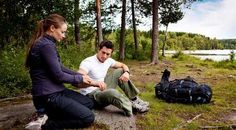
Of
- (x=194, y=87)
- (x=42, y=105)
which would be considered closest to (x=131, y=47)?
(x=194, y=87)

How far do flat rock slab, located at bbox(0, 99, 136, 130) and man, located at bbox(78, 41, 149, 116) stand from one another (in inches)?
6.0

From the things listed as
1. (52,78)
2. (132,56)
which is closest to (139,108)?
(52,78)

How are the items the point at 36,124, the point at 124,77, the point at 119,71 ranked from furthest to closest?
the point at 119,71 → the point at 124,77 → the point at 36,124

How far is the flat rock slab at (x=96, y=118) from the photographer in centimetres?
619

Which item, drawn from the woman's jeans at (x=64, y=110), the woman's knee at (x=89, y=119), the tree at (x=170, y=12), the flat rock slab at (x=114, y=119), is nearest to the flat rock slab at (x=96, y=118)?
the flat rock slab at (x=114, y=119)

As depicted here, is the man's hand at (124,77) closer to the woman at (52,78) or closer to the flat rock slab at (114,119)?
the flat rock slab at (114,119)

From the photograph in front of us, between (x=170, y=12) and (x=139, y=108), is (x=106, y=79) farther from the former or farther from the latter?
(x=170, y=12)

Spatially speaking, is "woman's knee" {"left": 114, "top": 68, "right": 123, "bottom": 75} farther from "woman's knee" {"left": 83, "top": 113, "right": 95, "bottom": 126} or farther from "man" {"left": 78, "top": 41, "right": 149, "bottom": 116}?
"woman's knee" {"left": 83, "top": 113, "right": 95, "bottom": 126}

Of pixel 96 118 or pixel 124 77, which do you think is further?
pixel 124 77

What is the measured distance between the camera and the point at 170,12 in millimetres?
27375

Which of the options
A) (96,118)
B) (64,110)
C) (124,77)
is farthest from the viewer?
(124,77)

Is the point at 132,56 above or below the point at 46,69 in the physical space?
below

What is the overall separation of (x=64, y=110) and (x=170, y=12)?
22684 mm

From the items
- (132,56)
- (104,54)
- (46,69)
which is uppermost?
(104,54)
